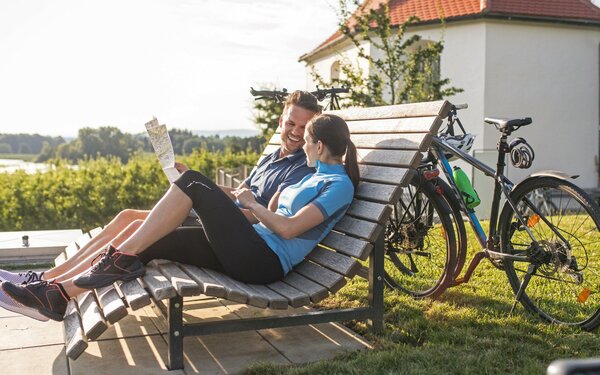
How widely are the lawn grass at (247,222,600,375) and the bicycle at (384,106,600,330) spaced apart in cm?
17

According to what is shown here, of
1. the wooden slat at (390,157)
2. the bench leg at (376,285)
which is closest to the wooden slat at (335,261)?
the bench leg at (376,285)

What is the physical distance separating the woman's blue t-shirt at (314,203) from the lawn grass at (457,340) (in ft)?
2.24

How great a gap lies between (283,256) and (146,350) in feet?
3.22

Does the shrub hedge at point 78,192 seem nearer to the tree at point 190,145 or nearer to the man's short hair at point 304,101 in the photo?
the tree at point 190,145

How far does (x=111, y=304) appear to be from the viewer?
343cm

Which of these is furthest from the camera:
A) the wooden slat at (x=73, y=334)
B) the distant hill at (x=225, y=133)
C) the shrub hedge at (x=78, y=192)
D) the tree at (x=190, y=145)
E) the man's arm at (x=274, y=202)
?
the distant hill at (x=225, y=133)

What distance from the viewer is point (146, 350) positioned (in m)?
3.89

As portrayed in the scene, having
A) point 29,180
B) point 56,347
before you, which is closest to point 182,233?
point 56,347

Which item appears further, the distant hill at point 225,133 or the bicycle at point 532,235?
the distant hill at point 225,133

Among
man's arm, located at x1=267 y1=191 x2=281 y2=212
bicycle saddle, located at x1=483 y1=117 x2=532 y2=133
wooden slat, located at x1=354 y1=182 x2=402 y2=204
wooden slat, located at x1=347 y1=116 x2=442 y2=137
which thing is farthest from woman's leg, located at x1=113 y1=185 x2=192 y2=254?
bicycle saddle, located at x1=483 y1=117 x2=532 y2=133

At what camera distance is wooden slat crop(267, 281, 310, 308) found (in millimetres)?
3645

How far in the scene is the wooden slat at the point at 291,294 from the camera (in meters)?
3.64

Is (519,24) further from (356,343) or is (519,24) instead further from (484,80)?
(356,343)

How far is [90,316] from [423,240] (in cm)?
249
